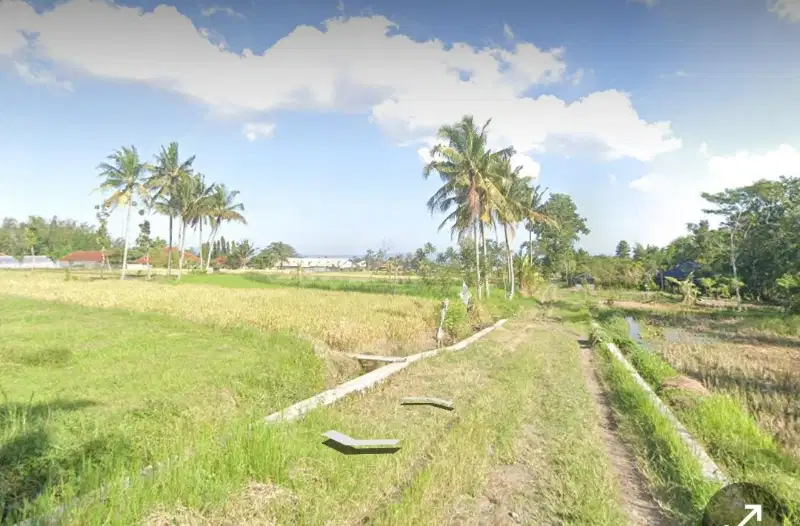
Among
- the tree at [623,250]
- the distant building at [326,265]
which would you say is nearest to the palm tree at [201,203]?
the distant building at [326,265]

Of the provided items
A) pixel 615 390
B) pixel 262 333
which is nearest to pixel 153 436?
pixel 262 333

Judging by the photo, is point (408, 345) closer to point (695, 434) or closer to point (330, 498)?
point (695, 434)

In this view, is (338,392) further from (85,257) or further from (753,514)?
(85,257)

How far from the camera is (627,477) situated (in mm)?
4086

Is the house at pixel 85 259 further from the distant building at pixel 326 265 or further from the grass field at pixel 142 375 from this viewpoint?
the grass field at pixel 142 375

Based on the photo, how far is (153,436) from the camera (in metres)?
4.17

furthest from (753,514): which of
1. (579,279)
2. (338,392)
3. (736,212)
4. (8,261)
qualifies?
(8,261)

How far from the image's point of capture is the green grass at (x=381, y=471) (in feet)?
9.55

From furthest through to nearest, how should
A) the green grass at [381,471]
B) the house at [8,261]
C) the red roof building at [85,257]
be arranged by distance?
the house at [8,261] < the red roof building at [85,257] < the green grass at [381,471]

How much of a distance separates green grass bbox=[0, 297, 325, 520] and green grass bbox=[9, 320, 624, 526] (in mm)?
457

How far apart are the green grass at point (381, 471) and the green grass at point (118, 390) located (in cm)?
46

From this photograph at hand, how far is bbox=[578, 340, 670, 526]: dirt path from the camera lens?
11.1 feet

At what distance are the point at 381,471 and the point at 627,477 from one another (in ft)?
8.54

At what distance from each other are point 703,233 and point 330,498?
45516 millimetres
